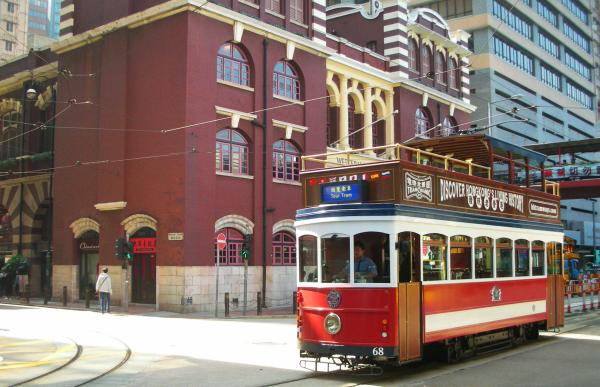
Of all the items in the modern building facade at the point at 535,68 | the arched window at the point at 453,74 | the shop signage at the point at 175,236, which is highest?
the modern building facade at the point at 535,68

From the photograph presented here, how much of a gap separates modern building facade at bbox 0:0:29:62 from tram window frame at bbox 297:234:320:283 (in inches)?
3294

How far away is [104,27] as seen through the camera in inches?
1188

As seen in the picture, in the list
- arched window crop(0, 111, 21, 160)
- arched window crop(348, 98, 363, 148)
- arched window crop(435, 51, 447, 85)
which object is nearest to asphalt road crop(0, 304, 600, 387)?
arched window crop(348, 98, 363, 148)

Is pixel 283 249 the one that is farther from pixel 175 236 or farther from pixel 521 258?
pixel 521 258

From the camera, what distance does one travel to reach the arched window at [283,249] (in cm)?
2995

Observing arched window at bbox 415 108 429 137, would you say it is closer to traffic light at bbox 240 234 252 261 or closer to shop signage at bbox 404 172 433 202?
traffic light at bbox 240 234 252 261

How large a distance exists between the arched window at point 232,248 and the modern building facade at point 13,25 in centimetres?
6847

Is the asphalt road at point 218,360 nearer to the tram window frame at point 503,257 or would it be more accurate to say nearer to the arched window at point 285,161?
the tram window frame at point 503,257

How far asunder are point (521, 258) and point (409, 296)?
5.15 meters

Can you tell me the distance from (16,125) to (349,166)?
30.2 metres

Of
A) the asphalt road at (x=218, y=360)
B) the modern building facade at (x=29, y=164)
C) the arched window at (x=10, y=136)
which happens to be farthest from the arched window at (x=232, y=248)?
the arched window at (x=10, y=136)

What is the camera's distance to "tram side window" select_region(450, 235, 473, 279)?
12.4 m

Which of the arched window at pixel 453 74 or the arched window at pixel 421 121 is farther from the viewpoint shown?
the arched window at pixel 453 74

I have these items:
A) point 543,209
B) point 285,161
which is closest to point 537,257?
point 543,209
